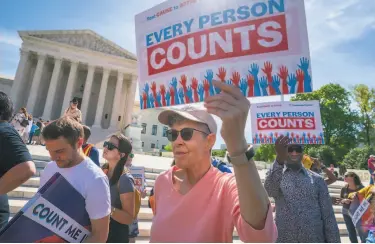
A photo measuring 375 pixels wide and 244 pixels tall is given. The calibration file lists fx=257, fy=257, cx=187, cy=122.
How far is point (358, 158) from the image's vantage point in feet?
96.8

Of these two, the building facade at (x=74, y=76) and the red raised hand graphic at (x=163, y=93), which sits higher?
the building facade at (x=74, y=76)

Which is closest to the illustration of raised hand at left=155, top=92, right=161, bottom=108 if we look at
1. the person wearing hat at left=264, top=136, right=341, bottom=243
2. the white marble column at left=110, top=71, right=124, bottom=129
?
the person wearing hat at left=264, top=136, right=341, bottom=243

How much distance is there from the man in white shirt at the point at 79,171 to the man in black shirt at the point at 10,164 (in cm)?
17

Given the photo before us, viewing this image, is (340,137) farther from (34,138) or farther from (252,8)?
(252,8)

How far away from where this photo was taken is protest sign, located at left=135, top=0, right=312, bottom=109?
1653 millimetres

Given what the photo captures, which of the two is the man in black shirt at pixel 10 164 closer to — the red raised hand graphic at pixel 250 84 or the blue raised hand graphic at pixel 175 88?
the blue raised hand graphic at pixel 175 88

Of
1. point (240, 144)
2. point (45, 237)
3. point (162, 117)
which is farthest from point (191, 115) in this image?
point (45, 237)

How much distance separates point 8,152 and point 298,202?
9.22ft

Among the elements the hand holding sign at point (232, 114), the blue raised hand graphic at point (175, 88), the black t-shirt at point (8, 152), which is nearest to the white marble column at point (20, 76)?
the black t-shirt at point (8, 152)

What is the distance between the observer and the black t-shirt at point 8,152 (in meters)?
2.08

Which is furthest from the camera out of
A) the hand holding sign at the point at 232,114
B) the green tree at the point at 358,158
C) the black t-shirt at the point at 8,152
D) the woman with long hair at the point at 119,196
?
the green tree at the point at 358,158

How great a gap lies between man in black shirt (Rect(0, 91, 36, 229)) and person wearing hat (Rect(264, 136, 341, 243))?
2.35 m

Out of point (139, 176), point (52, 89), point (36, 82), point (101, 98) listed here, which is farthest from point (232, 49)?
point (36, 82)

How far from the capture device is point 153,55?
7.07 ft
